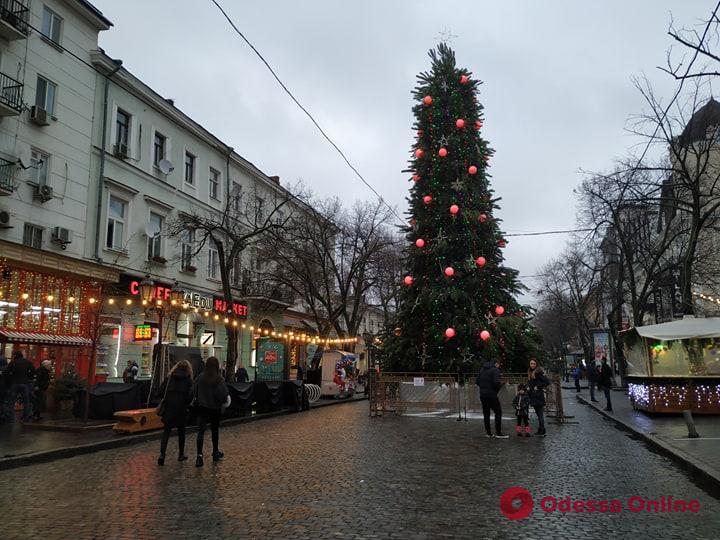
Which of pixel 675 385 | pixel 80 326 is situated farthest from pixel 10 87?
pixel 675 385

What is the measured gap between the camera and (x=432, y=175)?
21.1 metres

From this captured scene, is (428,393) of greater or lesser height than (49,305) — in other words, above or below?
below

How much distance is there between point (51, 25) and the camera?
20.2 metres

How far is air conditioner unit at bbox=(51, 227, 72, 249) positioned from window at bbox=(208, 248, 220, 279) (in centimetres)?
1034

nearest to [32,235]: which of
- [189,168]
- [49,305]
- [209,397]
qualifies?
[49,305]

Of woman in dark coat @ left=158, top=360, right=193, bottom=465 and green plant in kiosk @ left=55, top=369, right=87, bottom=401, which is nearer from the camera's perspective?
woman in dark coat @ left=158, top=360, right=193, bottom=465

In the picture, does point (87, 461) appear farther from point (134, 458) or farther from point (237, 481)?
point (237, 481)

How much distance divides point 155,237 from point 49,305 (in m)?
7.07

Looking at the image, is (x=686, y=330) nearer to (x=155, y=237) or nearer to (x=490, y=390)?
(x=490, y=390)

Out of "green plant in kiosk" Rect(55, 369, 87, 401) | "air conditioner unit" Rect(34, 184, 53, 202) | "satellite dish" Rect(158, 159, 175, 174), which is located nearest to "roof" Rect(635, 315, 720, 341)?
"green plant in kiosk" Rect(55, 369, 87, 401)

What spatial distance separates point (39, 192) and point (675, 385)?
20588 mm

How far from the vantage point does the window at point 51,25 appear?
19.9 m

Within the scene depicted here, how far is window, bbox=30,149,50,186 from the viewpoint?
19.3 metres

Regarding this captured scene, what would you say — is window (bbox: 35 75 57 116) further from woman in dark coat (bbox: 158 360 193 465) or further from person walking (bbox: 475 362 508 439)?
person walking (bbox: 475 362 508 439)
